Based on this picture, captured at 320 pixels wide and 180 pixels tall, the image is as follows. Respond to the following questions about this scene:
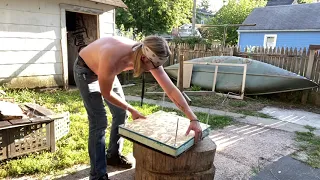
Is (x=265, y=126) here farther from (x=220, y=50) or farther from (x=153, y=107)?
(x=220, y=50)

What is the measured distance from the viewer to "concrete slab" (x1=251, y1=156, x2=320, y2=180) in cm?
275

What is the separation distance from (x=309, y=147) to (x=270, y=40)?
15.9m

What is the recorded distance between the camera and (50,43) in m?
6.51

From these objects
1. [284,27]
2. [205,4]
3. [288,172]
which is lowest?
[288,172]

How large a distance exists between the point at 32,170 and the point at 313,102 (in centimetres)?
681

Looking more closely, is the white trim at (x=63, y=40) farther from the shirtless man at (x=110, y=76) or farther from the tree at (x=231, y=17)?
the tree at (x=231, y=17)

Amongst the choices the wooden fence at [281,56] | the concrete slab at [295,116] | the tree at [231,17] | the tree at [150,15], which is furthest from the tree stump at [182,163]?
the tree at [231,17]

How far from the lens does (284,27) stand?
16.8m

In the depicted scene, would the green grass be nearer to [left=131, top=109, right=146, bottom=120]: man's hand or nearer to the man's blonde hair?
[left=131, top=109, right=146, bottom=120]: man's hand

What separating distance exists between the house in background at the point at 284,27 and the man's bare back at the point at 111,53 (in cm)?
1686

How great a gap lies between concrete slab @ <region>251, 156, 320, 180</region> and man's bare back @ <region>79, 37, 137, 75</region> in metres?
1.89

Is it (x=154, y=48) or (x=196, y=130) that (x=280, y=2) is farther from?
(x=154, y=48)

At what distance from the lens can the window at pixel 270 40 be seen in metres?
17.5

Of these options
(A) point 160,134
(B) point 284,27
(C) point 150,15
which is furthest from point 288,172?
(C) point 150,15
